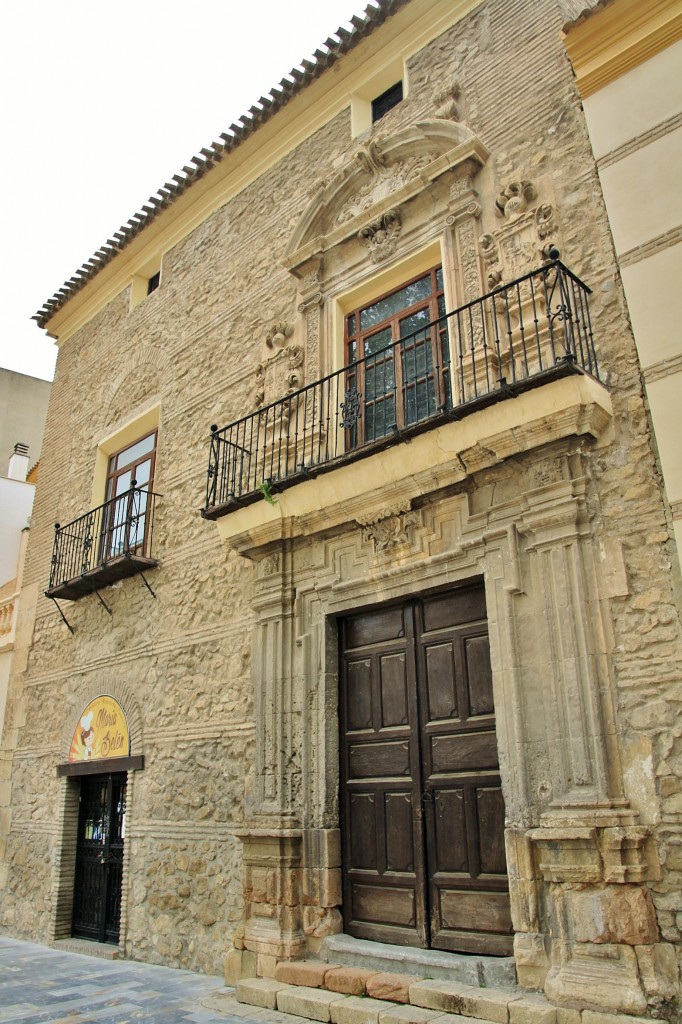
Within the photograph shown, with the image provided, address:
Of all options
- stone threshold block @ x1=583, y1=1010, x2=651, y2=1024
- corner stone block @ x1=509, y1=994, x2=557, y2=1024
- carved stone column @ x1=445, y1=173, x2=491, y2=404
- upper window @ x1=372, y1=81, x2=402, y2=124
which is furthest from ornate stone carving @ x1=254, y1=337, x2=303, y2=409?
stone threshold block @ x1=583, y1=1010, x2=651, y2=1024

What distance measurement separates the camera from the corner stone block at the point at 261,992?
17.8 ft

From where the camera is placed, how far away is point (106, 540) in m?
9.73

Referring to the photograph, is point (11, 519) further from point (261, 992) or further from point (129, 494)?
point (261, 992)

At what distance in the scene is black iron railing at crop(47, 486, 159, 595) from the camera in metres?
8.83

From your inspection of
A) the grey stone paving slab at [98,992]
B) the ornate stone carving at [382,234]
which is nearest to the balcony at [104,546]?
the ornate stone carving at [382,234]

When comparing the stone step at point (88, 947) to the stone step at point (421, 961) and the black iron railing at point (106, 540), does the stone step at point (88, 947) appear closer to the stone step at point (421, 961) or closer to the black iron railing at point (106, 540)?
the stone step at point (421, 961)

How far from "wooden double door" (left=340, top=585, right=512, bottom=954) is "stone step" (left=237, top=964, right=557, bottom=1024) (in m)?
0.45

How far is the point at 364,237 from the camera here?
7430 millimetres

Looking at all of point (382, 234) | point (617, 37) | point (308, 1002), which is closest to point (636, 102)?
point (617, 37)

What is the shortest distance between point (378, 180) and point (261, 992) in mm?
6814

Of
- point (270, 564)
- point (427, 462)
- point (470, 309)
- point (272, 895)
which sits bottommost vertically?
point (272, 895)

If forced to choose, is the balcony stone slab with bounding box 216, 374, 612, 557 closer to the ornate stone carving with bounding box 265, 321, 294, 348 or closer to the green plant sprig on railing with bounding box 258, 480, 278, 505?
the green plant sprig on railing with bounding box 258, 480, 278, 505

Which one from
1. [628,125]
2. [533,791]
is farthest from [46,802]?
[628,125]

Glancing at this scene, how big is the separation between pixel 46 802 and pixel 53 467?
15.1 feet
